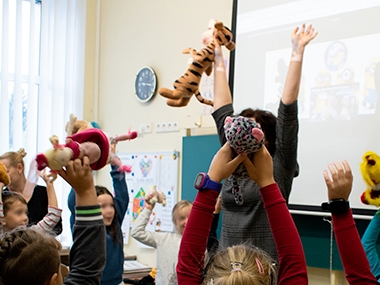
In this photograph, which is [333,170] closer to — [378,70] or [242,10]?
[378,70]

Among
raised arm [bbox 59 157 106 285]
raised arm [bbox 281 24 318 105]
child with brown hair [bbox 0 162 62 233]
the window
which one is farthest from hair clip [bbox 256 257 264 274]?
the window

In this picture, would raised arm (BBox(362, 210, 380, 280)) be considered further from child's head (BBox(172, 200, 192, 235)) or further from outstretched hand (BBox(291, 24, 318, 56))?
child's head (BBox(172, 200, 192, 235))

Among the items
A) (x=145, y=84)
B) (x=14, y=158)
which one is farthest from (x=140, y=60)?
(x=14, y=158)

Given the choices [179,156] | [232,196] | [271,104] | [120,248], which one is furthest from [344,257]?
[179,156]

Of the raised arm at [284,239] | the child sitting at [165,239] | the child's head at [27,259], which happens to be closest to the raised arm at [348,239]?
the raised arm at [284,239]

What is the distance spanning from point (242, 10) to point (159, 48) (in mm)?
994

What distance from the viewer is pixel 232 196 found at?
1.43 m

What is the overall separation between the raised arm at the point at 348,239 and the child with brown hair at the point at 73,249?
1.71 feet

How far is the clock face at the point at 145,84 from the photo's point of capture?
3647mm

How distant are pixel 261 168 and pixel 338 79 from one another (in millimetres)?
1499

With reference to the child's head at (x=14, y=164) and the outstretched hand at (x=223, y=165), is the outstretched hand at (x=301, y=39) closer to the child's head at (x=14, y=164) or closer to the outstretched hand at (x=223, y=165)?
the outstretched hand at (x=223, y=165)

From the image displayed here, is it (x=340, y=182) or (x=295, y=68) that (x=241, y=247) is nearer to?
(x=340, y=182)

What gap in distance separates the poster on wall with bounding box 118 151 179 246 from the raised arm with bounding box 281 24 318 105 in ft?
6.66

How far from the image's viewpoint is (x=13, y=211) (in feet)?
6.02
